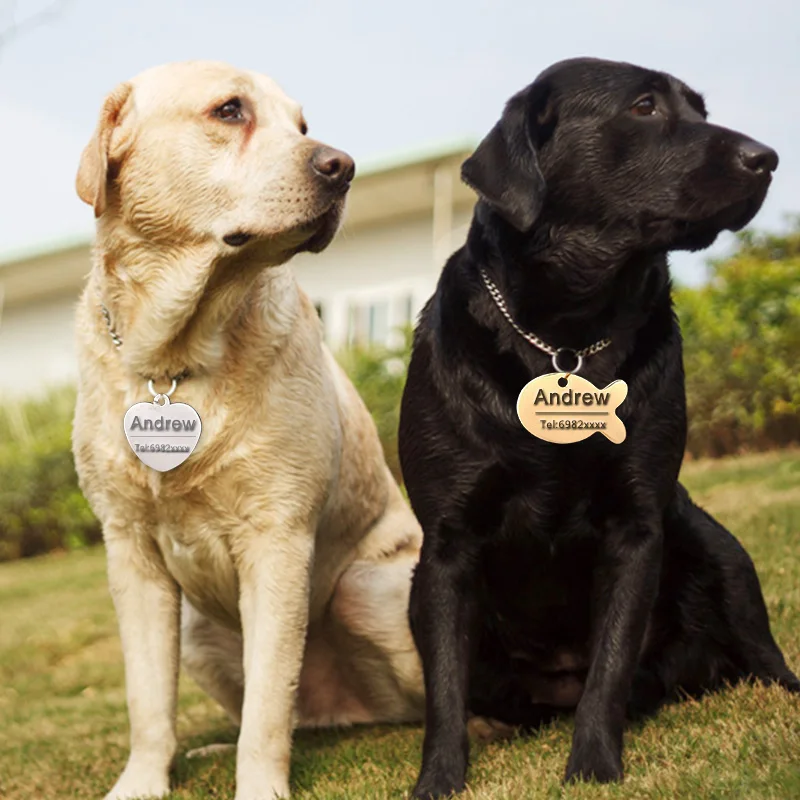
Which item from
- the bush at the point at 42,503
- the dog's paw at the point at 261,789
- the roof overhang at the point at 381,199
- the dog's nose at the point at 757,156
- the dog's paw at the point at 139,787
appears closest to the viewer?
the dog's nose at the point at 757,156

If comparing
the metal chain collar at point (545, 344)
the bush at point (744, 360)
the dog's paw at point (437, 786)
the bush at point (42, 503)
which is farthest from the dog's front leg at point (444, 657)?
the bush at point (42, 503)

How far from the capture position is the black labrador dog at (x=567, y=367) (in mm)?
2541

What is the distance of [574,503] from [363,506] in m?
0.95

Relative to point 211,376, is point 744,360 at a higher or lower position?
lower

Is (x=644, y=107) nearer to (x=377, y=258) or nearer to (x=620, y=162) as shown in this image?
(x=620, y=162)

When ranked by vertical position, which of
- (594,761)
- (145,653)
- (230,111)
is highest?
(230,111)

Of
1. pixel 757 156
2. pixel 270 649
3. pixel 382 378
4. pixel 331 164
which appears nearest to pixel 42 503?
pixel 382 378

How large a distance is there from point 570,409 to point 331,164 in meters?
0.81

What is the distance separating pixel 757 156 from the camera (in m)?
2.50

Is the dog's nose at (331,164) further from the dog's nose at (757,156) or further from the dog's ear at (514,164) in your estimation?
the dog's nose at (757,156)

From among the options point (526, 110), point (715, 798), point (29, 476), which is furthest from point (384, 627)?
point (29, 476)

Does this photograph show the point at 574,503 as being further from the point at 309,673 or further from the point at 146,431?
the point at 309,673

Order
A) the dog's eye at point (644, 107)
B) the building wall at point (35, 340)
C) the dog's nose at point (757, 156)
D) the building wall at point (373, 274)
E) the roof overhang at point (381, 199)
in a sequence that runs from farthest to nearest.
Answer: the building wall at point (35, 340), the building wall at point (373, 274), the roof overhang at point (381, 199), the dog's eye at point (644, 107), the dog's nose at point (757, 156)

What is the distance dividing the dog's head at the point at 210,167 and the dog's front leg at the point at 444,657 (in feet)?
2.82
